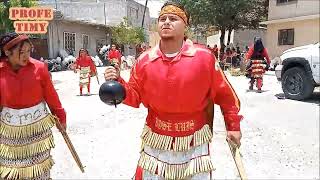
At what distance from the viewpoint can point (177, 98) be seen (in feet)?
9.22

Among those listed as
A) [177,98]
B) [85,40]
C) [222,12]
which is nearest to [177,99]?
[177,98]

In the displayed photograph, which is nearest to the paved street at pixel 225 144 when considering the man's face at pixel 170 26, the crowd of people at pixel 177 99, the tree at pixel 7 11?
the crowd of people at pixel 177 99

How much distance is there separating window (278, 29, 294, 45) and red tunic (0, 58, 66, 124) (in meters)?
21.1

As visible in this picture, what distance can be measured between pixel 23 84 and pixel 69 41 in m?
26.2

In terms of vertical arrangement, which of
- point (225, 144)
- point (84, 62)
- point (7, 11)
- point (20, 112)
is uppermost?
point (7, 11)

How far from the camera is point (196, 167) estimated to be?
9.38 feet

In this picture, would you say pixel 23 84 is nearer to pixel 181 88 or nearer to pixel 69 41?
pixel 181 88

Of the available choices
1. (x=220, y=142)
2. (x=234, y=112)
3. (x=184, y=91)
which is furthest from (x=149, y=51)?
(x=220, y=142)

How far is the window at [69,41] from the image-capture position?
28823 mm

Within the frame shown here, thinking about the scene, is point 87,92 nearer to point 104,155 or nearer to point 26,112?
point 104,155

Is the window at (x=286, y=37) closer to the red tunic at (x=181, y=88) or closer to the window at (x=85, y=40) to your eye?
the window at (x=85, y=40)

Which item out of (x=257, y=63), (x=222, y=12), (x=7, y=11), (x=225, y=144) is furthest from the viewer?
(x=222, y=12)

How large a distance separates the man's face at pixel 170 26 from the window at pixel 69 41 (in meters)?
26.4

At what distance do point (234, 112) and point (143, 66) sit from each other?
2.14ft
